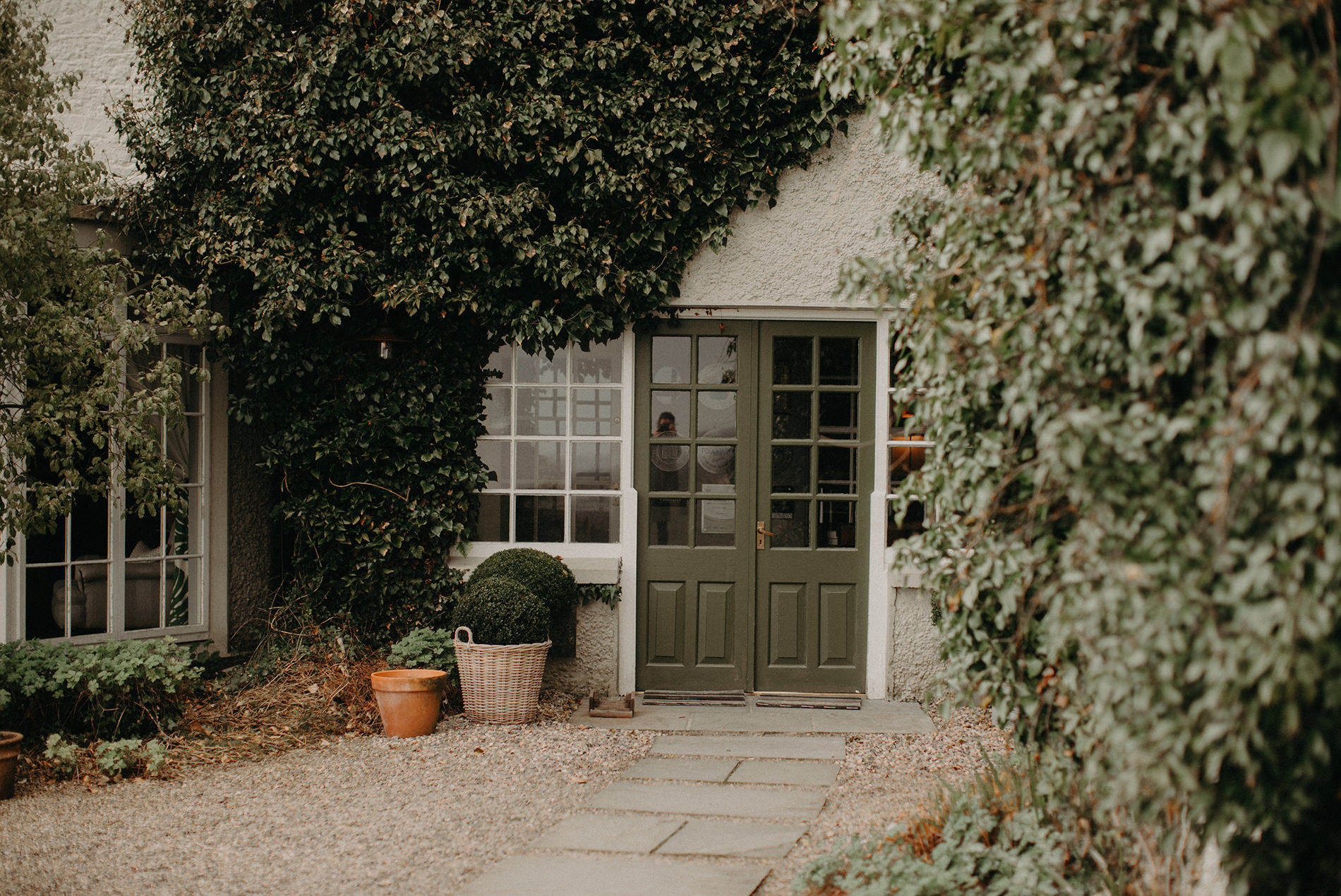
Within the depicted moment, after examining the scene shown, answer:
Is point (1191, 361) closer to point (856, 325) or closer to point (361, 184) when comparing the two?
point (856, 325)

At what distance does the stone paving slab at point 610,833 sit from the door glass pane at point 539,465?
2773 mm

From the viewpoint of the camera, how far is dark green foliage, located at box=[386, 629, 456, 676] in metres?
5.92

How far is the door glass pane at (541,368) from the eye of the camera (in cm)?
668

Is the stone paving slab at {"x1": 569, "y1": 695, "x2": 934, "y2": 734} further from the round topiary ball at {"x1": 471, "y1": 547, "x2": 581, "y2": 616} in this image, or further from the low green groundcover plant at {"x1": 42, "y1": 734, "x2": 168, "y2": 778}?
the low green groundcover plant at {"x1": 42, "y1": 734, "x2": 168, "y2": 778}

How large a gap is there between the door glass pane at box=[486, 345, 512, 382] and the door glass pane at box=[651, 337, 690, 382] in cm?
99

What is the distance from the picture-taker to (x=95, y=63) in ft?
21.9

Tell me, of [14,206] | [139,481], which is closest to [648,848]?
[139,481]

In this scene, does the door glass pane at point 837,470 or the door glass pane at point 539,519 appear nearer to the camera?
the door glass pane at point 837,470

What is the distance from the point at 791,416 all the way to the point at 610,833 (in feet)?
10.7

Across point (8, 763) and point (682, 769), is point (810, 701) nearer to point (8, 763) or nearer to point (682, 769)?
point (682, 769)

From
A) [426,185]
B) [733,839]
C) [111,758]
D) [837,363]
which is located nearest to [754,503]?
[837,363]

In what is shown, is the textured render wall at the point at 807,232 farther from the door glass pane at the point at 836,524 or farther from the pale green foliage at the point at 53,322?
the pale green foliage at the point at 53,322

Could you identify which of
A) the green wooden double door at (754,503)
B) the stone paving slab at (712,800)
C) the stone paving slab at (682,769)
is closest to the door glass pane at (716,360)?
the green wooden double door at (754,503)

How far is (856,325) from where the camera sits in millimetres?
6523
